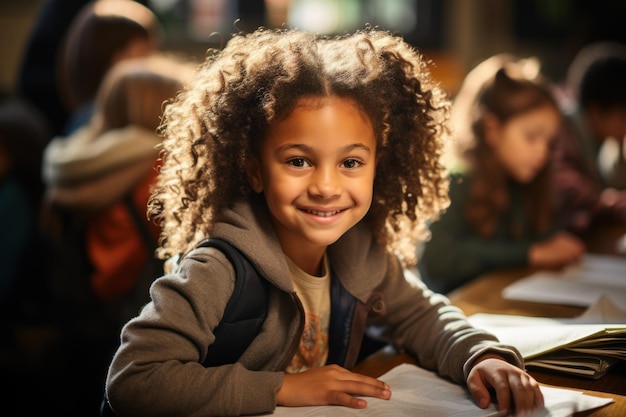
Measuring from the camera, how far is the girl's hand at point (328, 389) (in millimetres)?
946

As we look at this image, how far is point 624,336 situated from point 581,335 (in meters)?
0.06

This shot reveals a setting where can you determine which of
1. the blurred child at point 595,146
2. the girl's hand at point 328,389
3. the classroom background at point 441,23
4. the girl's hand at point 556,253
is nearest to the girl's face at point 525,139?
the girl's hand at point 556,253

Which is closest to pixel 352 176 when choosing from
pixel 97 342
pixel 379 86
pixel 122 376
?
pixel 379 86

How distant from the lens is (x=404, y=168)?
1184 millimetres

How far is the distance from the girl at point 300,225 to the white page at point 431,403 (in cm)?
2

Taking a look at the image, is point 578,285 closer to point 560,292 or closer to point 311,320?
point 560,292

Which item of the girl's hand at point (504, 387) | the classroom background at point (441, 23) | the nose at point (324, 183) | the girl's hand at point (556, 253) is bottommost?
the girl's hand at point (504, 387)

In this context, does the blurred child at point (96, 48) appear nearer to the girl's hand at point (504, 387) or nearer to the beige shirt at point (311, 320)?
the beige shirt at point (311, 320)

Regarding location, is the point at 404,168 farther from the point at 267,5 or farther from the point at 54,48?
the point at 267,5

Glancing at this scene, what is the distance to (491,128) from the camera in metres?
2.00

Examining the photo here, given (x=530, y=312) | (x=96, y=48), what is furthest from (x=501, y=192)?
(x=96, y=48)

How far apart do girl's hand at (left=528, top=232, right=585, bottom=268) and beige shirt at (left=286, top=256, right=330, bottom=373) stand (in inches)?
34.4

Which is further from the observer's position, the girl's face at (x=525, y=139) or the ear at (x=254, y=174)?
the girl's face at (x=525, y=139)

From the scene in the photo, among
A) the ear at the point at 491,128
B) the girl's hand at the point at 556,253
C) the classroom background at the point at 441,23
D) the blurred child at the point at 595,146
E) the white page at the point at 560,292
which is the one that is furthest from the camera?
the classroom background at the point at 441,23
